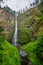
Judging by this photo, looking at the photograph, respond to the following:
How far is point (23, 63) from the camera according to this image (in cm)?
1858

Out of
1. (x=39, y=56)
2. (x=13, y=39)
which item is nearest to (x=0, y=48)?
(x=39, y=56)

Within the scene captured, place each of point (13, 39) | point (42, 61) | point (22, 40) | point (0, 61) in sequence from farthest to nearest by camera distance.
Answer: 1. point (13, 39)
2. point (22, 40)
3. point (42, 61)
4. point (0, 61)

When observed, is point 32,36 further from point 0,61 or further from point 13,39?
point 0,61

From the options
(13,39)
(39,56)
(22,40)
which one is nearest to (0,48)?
(39,56)

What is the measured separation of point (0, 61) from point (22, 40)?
12.3m

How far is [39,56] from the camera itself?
17625mm

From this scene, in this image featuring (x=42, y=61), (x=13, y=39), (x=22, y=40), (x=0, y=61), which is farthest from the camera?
(x=13, y=39)

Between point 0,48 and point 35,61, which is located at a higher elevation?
point 0,48

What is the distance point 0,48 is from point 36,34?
36.9ft

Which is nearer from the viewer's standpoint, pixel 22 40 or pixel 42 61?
pixel 42 61

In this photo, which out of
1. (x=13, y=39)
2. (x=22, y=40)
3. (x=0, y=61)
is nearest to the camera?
(x=0, y=61)

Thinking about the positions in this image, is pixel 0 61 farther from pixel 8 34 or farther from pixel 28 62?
pixel 8 34

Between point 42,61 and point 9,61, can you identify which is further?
point 42,61

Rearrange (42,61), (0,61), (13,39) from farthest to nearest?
(13,39)
(42,61)
(0,61)
